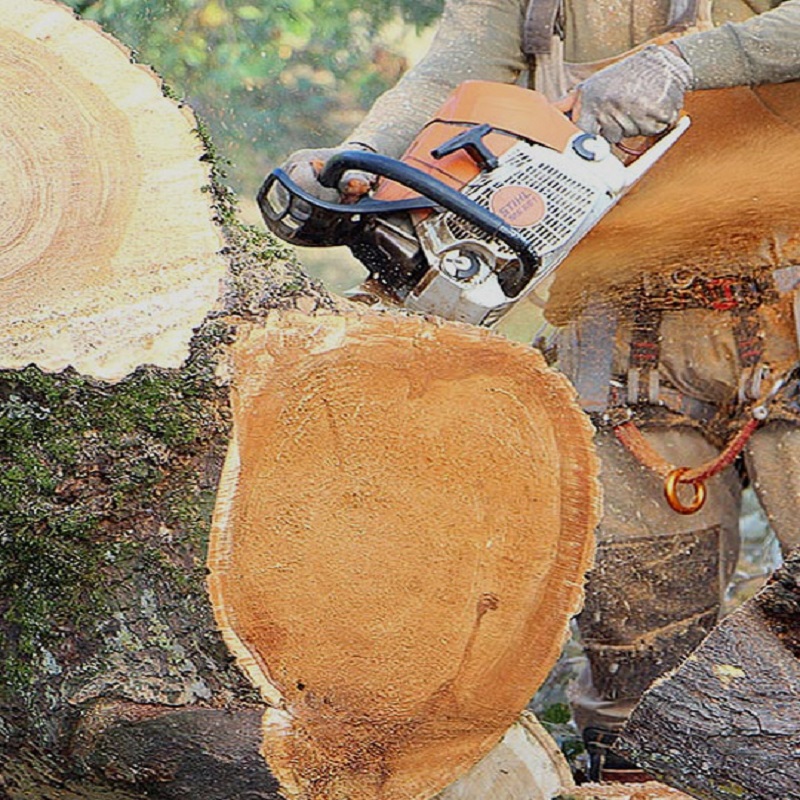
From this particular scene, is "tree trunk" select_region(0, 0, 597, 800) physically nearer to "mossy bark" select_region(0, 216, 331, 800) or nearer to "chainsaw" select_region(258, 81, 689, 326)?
"mossy bark" select_region(0, 216, 331, 800)

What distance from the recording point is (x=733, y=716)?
1.30 m

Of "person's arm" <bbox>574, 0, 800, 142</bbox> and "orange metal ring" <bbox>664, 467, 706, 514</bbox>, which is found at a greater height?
"person's arm" <bbox>574, 0, 800, 142</bbox>

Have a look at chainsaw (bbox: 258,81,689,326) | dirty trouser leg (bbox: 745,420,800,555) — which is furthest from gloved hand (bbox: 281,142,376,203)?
dirty trouser leg (bbox: 745,420,800,555)

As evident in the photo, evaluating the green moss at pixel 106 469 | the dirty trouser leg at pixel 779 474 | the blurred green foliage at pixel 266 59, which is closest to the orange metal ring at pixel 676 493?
the dirty trouser leg at pixel 779 474

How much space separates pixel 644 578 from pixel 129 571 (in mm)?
1512

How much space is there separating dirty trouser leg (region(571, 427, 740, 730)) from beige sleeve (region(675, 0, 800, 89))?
846 mm

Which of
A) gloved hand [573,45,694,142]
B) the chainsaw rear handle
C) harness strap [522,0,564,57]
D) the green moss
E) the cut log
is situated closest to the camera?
the cut log

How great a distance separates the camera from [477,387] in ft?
5.01

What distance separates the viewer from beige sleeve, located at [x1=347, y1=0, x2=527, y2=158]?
252cm

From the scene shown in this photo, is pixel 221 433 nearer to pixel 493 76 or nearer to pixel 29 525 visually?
pixel 29 525

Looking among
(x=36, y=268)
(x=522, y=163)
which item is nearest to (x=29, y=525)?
(x=36, y=268)

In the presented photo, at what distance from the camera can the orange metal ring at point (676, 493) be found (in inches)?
102

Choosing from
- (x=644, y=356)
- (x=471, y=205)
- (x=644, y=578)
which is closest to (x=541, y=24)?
(x=644, y=356)

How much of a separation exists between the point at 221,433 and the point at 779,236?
157 centimetres
